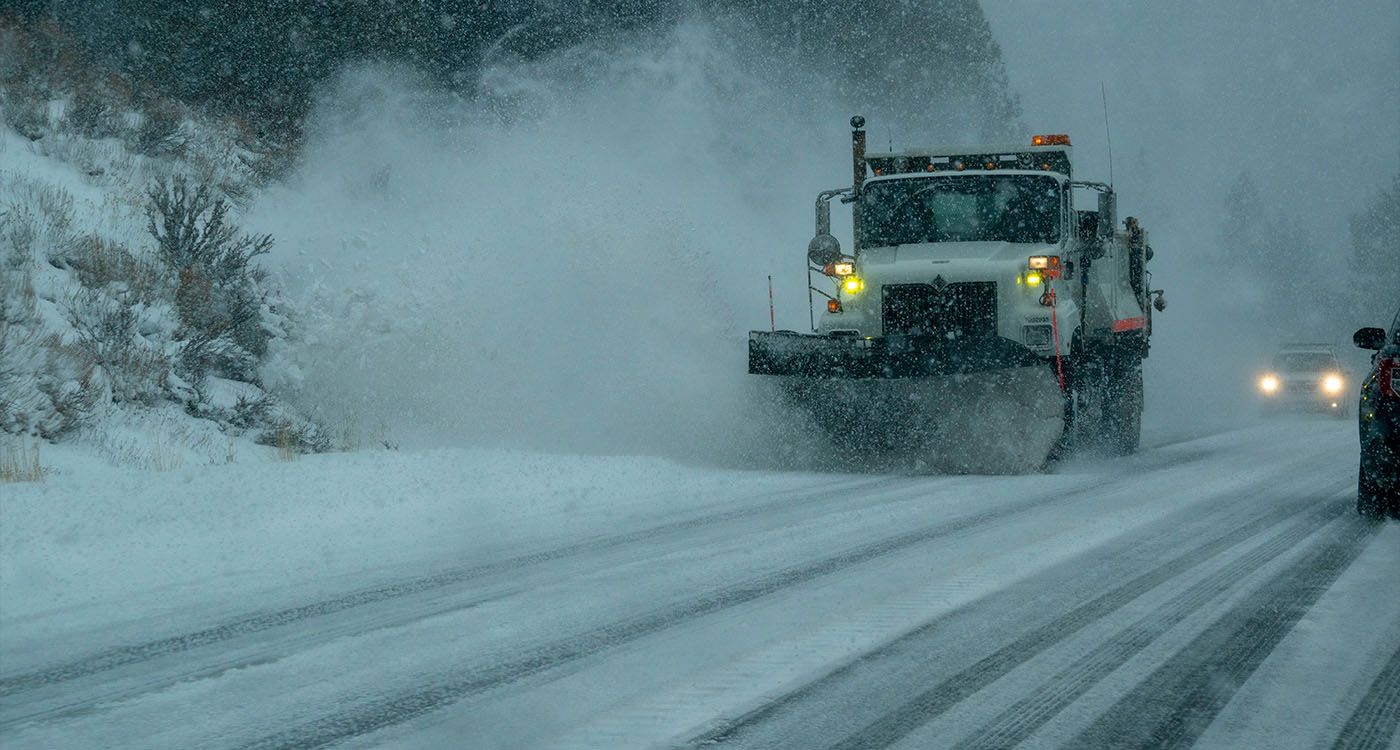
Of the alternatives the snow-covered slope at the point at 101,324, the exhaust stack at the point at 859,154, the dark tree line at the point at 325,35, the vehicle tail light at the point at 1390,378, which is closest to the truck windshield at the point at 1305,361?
the dark tree line at the point at 325,35

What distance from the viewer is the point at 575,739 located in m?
4.04

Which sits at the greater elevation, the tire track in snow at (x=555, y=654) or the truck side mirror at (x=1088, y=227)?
the truck side mirror at (x=1088, y=227)

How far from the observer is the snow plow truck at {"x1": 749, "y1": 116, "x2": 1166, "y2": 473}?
41.6 feet

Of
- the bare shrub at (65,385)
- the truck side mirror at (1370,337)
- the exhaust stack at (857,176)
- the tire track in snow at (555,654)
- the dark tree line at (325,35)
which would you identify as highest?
the dark tree line at (325,35)

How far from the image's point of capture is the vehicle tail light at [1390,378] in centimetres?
929

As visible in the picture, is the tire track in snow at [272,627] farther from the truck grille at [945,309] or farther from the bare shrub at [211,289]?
the bare shrub at [211,289]

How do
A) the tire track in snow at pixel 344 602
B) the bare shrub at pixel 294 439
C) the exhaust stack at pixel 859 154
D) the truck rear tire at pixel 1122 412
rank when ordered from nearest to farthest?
the tire track in snow at pixel 344 602 < the bare shrub at pixel 294 439 < the exhaust stack at pixel 859 154 < the truck rear tire at pixel 1122 412

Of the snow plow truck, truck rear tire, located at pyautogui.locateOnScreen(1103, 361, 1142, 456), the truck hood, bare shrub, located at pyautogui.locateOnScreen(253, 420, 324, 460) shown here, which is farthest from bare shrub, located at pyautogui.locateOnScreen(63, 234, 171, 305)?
truck rear tire, located at pyautogui.locateOnScreen(1103, 361, 1142, 456)

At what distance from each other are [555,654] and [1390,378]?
6732mm

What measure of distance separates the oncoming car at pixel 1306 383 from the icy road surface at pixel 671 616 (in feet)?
62.0

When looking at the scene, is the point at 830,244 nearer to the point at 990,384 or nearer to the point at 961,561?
the point at 990,384

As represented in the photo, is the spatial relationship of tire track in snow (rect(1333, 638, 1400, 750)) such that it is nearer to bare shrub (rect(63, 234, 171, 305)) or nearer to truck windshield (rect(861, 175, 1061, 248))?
truck windshield (rect(861, 175, 1061, 248))

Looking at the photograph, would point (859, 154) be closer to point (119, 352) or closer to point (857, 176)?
point (857, 176)

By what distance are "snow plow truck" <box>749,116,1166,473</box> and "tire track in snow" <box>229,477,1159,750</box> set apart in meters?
4.36
